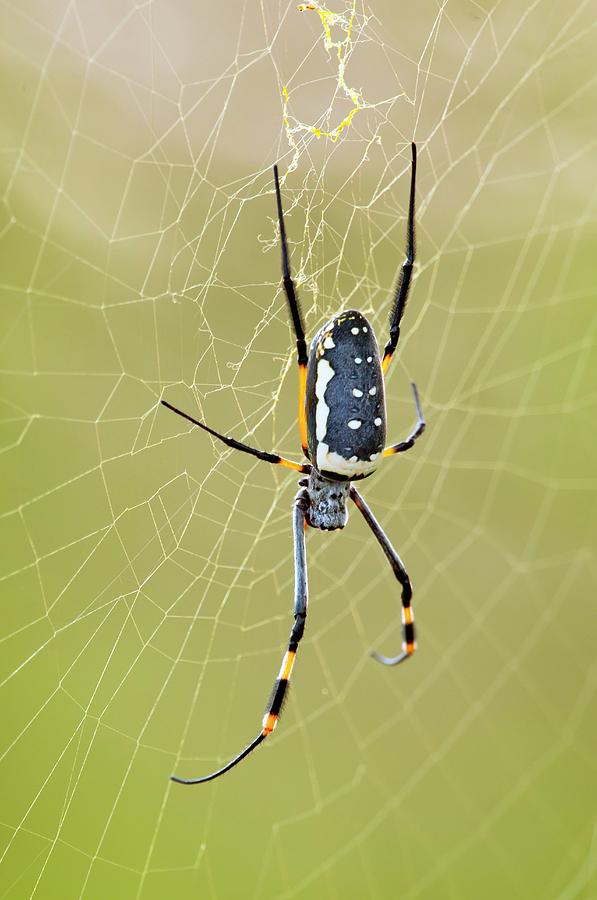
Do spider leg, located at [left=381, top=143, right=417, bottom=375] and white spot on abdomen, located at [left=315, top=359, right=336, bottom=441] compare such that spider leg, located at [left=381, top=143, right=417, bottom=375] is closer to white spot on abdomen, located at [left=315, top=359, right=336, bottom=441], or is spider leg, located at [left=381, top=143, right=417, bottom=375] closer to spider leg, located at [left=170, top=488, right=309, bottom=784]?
white spot on abdomen, located at [left=315, top=359, right=336, bottom=441]

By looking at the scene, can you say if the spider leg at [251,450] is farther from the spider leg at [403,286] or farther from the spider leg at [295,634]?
the spider leg at [403,286]

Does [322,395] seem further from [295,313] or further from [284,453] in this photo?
[284,453]

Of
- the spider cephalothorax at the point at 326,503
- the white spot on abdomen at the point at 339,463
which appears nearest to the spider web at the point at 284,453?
the spider cephalothorax at the point at 326,503

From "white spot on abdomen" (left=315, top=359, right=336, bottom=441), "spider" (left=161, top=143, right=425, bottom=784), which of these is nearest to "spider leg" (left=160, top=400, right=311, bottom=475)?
"spider" (left=161, top=143, right=425, bottom=784)

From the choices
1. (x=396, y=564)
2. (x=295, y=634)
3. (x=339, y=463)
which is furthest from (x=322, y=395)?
(x=396, y=564)

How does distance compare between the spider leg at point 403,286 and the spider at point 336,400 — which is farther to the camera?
the spider leg at point 403,286

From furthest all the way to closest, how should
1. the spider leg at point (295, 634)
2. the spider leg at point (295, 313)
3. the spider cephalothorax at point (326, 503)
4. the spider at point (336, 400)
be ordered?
the spider cephalothorax at point (326, 503)
the spider leg at point (295, 634)
the spider at point (336, 400)
the spider leg at point (295, 313)
